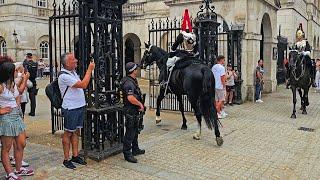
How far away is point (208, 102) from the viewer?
733 centimetres

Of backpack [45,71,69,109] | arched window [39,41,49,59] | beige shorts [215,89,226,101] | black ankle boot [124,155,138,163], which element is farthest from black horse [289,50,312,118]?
arched window [39,41,49,59]

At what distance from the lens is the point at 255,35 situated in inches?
554

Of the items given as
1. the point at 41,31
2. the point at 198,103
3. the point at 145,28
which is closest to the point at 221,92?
the point at 198,103

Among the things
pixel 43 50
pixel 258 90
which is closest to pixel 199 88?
pixel 258 90

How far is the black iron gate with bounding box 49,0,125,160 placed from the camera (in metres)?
6.01

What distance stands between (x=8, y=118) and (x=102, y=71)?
5.94 feet

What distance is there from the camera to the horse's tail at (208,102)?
23.9 feet

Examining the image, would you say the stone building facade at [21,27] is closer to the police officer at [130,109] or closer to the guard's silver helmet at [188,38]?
the guard's silver helmet at [188,38]

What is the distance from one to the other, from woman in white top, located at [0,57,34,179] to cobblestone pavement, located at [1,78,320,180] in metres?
0.54

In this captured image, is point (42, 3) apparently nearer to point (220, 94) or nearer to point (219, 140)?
point (220, 94)

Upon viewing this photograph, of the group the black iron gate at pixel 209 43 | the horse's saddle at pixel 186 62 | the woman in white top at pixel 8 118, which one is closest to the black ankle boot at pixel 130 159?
the woman in white top at pixel 8 118

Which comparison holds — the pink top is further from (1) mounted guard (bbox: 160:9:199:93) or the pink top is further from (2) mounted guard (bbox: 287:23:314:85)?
(2) mounted guard (bbox: 287:23:314:85)

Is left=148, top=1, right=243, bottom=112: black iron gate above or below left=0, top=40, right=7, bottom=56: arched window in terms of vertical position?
below

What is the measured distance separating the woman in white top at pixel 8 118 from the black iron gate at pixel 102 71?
1163 millimetres
